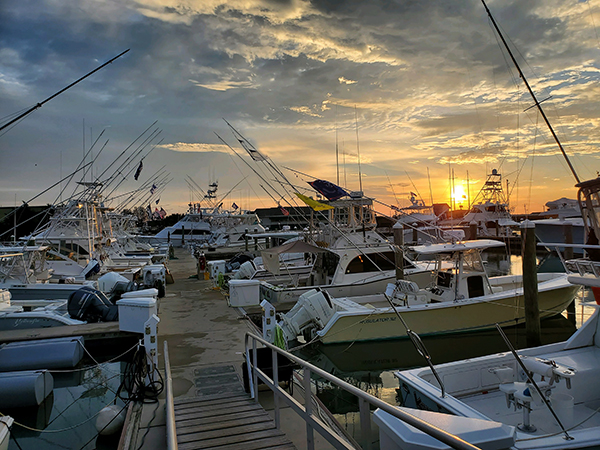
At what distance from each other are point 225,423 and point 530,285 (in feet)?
30.9

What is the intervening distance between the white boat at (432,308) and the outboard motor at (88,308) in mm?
5086

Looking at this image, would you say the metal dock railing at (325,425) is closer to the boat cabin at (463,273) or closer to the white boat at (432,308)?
the white boat at (432,308)

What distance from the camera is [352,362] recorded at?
11.0 metres

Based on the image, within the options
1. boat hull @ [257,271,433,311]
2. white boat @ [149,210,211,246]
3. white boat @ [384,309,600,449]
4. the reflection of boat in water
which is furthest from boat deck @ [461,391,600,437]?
white boat @ [149,210,211,246]

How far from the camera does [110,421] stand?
613cm

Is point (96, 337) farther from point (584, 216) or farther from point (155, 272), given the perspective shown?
point (584, 216)

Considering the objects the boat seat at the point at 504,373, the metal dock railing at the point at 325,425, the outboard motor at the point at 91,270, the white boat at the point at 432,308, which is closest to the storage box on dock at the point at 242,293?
the white boat at the point at 432,308

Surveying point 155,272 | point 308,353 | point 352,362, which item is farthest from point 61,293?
point 352,362

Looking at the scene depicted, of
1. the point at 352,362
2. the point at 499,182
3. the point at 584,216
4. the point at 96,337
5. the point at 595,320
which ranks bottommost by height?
the point at 352,362

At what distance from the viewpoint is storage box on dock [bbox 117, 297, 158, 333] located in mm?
7379

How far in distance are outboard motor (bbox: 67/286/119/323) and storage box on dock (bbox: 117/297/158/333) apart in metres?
4.60

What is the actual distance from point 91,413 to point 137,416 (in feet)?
11.2

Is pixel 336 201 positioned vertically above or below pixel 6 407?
above

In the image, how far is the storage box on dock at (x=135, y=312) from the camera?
7.38 metres
